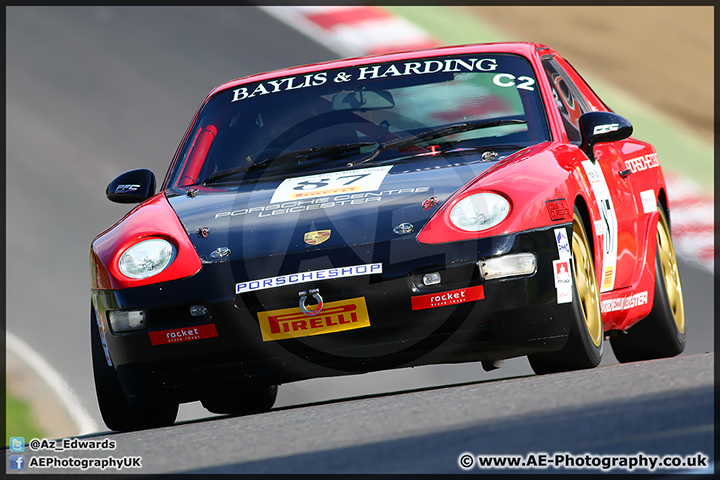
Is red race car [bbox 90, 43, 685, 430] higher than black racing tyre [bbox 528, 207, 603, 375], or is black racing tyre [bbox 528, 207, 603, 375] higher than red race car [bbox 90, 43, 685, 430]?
red race car [bbox 90, 43, 685, 430]

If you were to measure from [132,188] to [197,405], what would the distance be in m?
3.49

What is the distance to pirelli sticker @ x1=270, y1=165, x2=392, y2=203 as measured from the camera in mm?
4773

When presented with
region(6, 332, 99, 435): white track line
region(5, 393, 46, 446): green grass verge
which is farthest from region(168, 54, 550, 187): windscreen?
region(5, 393, 46, 446): green grass verge

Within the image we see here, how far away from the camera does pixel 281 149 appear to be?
5.61 m

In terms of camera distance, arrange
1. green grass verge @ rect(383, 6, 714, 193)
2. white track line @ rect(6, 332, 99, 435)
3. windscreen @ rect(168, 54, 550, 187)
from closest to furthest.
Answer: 1. windscreen @ rect(168, 54, 550, 187)
2. white track line @ rect(6, 332, 99, 435)
3. green grass verge @ rect(383, 6, 714, 193)

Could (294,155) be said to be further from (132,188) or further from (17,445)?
(17,445)

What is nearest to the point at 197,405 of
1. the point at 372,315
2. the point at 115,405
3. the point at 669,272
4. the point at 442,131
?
the point at 669,272

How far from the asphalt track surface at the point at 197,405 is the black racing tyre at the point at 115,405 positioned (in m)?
0.23

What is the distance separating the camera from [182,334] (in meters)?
4.52

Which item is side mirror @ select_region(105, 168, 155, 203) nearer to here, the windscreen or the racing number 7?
the windscreen

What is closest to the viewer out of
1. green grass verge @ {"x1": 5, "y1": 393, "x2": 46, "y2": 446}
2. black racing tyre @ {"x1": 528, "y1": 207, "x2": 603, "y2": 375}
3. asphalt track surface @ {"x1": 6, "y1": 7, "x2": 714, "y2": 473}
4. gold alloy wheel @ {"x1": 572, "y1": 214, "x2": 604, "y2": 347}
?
asphalt track surface @ {"x1": 6, "y1": 7, "x2": 714, "y2": 473}

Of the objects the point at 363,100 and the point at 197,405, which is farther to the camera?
the point at 197,405

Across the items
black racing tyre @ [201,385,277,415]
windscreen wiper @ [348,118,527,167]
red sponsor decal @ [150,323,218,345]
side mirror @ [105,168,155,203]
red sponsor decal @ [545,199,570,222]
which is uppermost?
windscreen wiper @ [348,118,527,167]

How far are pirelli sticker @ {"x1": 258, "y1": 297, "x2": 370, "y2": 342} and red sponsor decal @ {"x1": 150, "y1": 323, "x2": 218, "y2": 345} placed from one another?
0.66 ft
